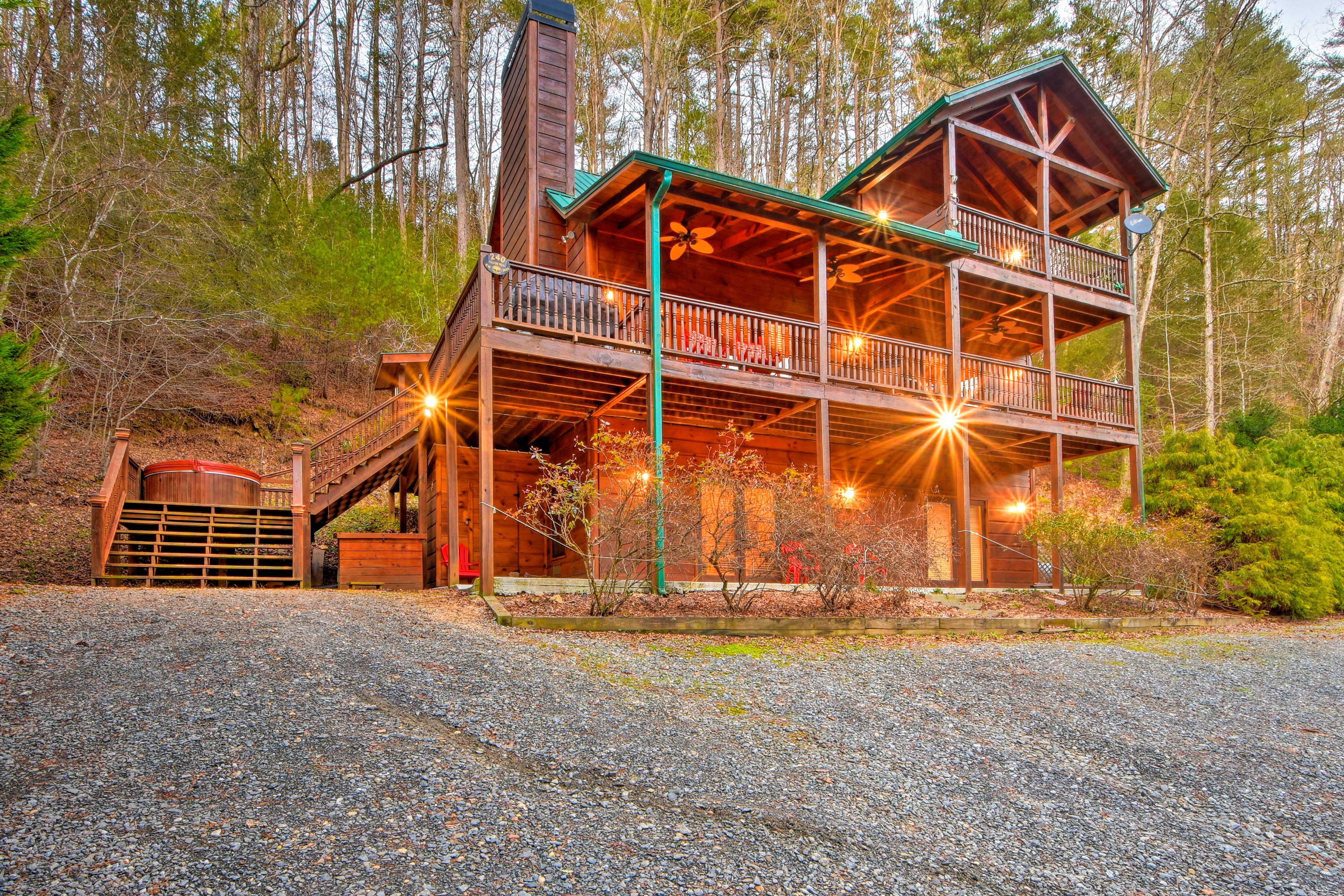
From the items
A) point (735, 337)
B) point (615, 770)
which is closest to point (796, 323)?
point (735, 337)

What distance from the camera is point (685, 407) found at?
1320 cm

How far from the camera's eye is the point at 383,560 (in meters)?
12.8

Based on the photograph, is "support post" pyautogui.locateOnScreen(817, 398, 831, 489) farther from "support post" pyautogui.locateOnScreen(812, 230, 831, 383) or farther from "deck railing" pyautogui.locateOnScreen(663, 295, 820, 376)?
"deck railing" pyautogui.locateOnScreen(663, 295, 820, 376)

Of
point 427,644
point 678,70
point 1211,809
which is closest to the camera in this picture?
point 1211,809

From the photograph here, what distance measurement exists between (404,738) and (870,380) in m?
10.5

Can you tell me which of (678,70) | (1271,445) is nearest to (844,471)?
(1271,445)

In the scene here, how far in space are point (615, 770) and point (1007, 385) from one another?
12.7 meters

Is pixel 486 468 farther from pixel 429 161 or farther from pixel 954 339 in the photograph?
pixel 429 161

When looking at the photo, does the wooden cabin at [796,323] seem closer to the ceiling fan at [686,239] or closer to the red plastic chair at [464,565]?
the ceiling fan at [686,239]

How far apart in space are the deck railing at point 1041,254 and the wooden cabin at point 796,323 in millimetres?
55

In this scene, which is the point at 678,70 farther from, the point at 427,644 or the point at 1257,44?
the point at 427,644

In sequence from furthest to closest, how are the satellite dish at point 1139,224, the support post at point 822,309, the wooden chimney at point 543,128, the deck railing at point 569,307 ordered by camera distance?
the satellite dish at point 1139,224, the wooden chimney at point 543,128, the support post at point 822,309, the deck railing at point 569,307

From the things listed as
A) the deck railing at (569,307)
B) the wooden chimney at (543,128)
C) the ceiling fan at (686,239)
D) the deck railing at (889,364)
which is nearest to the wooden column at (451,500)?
the deck railing at (569,307)

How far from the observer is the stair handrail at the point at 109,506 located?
10.8 meters
